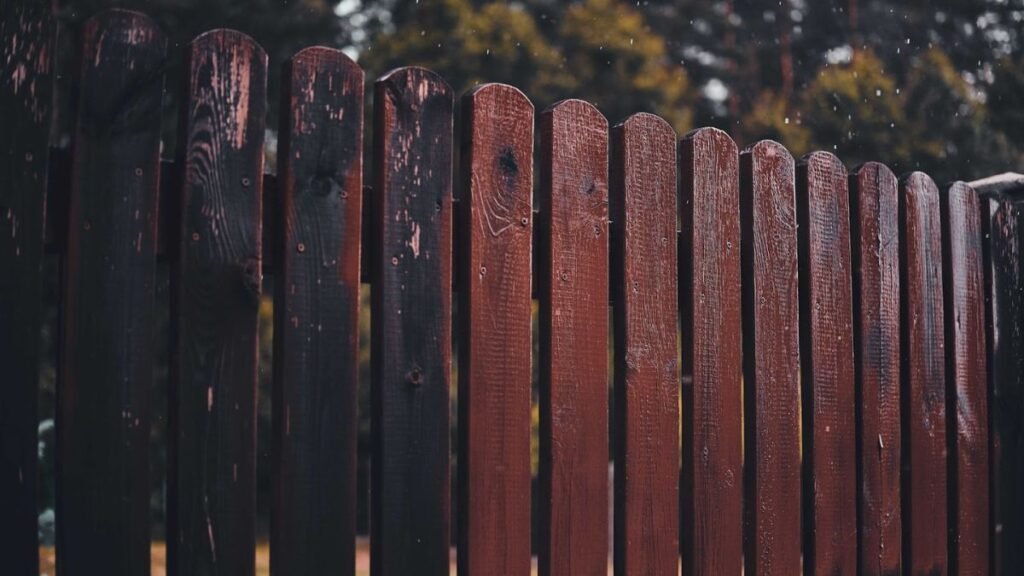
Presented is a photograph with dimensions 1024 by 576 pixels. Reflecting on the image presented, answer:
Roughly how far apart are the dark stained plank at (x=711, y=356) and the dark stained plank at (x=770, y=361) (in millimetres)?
41

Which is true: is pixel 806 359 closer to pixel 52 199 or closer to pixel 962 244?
pixel 962 244

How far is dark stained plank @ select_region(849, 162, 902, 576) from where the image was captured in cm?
289

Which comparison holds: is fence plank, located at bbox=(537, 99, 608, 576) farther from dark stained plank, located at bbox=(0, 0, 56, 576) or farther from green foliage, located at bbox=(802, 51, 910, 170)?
green foliage, located at bbox=(802, 51, 910, 170)

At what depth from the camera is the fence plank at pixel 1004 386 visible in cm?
329

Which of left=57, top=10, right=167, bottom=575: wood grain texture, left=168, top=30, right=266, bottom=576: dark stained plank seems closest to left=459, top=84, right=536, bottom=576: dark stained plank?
left=168, top=30, right=266, bottom=576: dark stained plank

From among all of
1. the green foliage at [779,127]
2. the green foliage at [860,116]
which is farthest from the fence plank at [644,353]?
the green foliage at [860,116]

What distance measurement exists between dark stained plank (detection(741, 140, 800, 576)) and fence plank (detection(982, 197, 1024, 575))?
2.99 feet

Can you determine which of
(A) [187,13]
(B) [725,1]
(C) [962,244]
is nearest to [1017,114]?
(B) [725,1]

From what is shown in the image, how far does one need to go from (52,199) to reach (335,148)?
0.50m

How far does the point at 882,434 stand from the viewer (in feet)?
9.64

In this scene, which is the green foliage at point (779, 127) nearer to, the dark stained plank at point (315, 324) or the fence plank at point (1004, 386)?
the fence plank at point (1004, 386)

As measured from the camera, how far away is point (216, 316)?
190 cm

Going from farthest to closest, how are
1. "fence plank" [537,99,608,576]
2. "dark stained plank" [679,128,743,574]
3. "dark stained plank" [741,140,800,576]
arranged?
"dark stained plank" [741,140,800,576], "dark stained plank" [679,128,743,574], "fence plank" [537,99,608,576]

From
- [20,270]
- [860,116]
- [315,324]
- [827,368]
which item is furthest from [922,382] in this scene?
[860,116]
